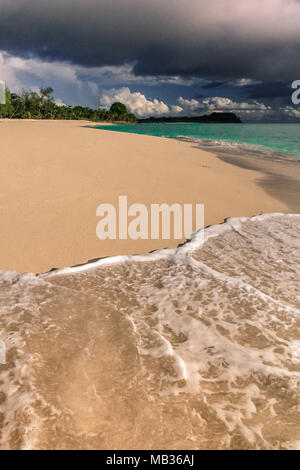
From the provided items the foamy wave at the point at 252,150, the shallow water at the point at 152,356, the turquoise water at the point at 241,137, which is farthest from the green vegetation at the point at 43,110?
the shallow water at the point at 152,356

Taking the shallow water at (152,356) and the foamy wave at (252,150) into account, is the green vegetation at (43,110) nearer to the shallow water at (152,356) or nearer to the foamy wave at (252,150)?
the foamy wave at (252,150)

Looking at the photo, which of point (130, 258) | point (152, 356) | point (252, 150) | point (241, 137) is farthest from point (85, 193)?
point (241, 137)

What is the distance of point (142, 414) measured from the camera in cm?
164

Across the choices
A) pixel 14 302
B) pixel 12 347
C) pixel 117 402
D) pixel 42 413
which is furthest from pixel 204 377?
pixel 14 302

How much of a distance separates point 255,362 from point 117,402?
3.51ft

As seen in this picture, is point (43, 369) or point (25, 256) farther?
point (25, 256)

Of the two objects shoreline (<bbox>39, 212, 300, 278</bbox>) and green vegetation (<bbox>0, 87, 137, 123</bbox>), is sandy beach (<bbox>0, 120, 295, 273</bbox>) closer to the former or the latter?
shoreline (<bbox>39, 212, 300, 278</bbox>)

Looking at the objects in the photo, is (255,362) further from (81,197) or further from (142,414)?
(81,197)

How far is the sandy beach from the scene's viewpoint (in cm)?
372

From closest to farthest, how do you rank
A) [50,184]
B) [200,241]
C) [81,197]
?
[200,241] < [81,197] < [50,184]

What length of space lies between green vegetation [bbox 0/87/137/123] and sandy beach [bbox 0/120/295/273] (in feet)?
186

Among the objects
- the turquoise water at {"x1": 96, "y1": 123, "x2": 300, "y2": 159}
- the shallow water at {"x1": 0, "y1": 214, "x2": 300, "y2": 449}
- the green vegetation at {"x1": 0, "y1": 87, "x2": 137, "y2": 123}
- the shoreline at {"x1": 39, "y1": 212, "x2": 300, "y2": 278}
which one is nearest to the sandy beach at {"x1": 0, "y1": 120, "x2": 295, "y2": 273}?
the shoreline at {"x1": 39, "y1": 212, "x2": 300, "y2": 278}
